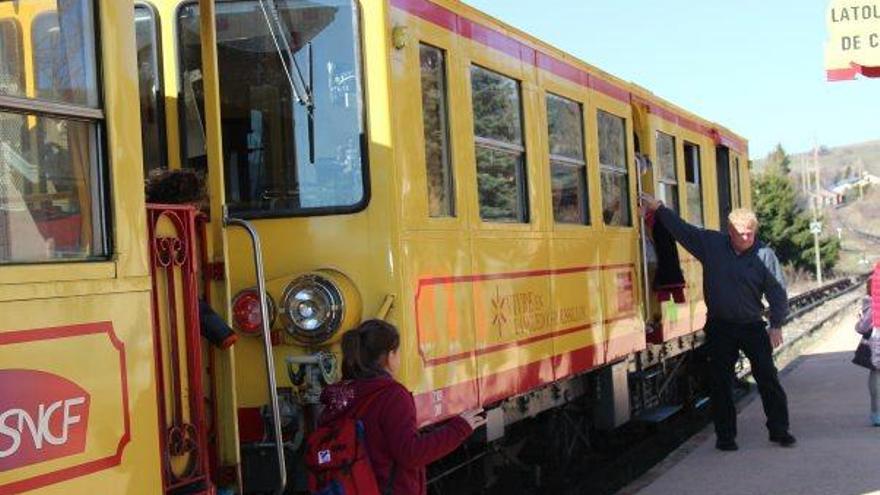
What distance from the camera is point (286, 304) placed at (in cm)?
461

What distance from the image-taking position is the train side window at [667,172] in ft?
30.8

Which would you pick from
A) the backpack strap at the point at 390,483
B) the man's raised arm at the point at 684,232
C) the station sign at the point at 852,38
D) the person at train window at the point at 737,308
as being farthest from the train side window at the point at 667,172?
the backpack strap at the point at 390,483

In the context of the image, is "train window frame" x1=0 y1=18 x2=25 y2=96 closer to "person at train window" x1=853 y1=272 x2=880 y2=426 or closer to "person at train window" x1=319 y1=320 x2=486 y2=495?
"person at train window" x1=319 y1=320 x2=486 y2=495

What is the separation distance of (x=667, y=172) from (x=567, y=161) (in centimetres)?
285

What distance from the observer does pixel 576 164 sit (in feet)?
23.7

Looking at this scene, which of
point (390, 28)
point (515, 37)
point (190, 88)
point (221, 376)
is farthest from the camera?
point (515, 37)

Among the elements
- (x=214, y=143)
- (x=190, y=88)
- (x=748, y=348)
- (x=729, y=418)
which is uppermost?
(x=190, y=88)

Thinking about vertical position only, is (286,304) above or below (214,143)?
below

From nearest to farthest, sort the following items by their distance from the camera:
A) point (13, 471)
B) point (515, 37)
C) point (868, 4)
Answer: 1. point (13, 471)
2. point (515, 37)
3. point (868, 4)

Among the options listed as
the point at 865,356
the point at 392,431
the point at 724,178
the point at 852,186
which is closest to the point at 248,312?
the point at 392,431

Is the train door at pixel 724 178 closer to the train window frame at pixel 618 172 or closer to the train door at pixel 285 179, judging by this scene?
the train window frame at pixel 618 172

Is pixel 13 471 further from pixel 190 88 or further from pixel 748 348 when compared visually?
pixel 748 348

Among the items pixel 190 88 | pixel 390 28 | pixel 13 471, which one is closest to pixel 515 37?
pixel 390 28

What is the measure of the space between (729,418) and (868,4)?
11.8 feet
